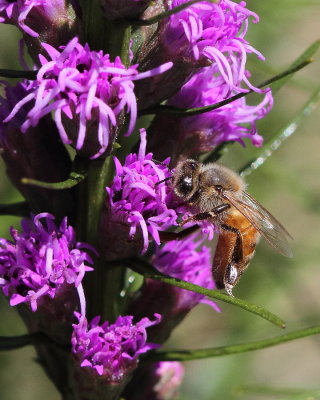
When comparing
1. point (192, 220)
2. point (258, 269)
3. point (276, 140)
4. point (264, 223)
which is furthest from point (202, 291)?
point (258, 269)

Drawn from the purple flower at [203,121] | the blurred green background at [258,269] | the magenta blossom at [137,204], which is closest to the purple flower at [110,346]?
the magenta blossom at [137,204]

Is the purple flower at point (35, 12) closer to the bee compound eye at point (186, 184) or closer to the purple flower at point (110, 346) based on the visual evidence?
the bee compound eye at point (186, 184)

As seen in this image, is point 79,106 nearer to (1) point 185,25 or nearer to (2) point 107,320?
(1) point 185,25

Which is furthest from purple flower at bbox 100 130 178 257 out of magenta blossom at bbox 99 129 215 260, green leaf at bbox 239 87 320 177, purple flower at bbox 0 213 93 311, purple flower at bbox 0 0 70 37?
green leaf at bbox 239 87 320 177

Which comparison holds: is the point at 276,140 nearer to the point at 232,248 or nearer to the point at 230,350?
the point at 232,248

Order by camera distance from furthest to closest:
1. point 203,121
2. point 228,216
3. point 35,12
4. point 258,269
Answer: point 258,269 < point 228,216 < point 203,121 < point 35,12

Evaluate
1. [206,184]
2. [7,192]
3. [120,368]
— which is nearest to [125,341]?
[120,368]
